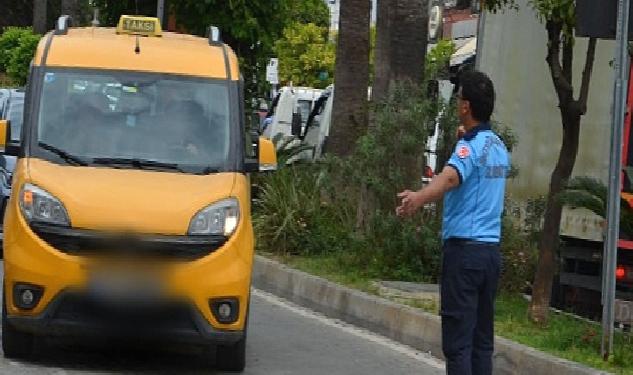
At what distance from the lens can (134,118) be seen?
9414mm

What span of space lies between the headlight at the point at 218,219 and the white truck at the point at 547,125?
372 cm

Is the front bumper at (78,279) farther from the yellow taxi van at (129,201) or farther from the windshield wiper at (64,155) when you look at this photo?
the windshield wiper at (64,155)

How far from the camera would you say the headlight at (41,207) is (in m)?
8.41

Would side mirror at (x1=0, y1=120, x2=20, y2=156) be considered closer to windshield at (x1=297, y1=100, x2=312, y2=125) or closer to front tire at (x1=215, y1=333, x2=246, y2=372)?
front tire at (x1=215, y1=333, x2=246, y2=372)

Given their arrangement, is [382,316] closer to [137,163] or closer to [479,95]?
[137,163]

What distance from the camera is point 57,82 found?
9.48 m

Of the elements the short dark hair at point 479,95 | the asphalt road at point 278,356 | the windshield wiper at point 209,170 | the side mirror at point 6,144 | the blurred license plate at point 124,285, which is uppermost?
the short dark hair at point 479,95

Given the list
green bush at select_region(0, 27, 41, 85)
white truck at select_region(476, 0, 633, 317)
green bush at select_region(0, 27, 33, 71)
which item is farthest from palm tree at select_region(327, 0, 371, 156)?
green bush at select_region(0, 27, 33, 71)

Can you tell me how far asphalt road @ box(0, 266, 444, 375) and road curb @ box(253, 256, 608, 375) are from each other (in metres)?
0.14

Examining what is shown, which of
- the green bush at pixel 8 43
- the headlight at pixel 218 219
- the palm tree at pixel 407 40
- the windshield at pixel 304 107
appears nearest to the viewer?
the headlight at pixel 218 219

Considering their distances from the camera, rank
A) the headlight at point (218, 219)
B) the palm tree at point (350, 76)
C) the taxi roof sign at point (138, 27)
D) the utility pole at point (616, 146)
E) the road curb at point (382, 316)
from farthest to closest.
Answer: the palm tree at point (350, 76) → the taxi roof sign at point (138, 27) → the road curb at point (382, 316) → the utility pole at point (616, 146) → the headlight at point (218, 219)

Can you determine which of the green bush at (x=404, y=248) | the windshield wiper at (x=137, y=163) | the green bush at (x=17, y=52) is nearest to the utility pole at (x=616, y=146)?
the windshield wiper at (x=137, y=163)

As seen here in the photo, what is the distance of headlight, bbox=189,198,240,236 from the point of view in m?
8.54

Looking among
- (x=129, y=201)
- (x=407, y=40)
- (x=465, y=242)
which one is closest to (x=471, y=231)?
(x=465, y=242)
